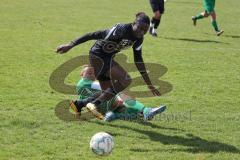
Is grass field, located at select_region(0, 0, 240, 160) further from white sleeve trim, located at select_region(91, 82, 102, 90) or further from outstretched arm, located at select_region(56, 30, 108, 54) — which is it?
outstretched arm, located at select_region(56, 30, 108, 54)

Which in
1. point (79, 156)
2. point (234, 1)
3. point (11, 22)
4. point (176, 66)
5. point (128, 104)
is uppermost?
point (79, 156)

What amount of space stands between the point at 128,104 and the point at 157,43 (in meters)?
6.59

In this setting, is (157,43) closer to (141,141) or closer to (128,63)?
(128,63)

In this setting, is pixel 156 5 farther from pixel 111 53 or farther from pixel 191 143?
pixel 191 143

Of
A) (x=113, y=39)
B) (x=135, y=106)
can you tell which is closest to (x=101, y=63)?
(x=113, y=39)

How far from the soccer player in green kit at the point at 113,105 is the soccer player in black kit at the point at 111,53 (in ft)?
0.57

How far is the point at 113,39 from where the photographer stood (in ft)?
22.8

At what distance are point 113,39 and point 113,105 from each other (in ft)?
3.74

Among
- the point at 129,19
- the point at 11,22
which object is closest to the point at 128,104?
the point at 11,22

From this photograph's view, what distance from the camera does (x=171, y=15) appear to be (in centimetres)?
2152

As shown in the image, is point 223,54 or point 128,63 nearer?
point 128,63

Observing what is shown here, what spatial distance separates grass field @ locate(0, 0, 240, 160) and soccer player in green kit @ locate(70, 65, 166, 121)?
189mm

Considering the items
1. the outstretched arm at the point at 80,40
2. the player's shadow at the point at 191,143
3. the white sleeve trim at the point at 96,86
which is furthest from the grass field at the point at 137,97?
Result: the outstretched arm at the point at 80,40

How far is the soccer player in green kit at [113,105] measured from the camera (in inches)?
280
